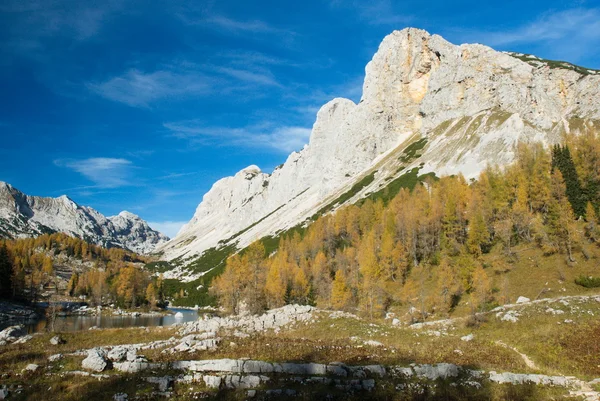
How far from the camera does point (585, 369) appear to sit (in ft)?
78.8

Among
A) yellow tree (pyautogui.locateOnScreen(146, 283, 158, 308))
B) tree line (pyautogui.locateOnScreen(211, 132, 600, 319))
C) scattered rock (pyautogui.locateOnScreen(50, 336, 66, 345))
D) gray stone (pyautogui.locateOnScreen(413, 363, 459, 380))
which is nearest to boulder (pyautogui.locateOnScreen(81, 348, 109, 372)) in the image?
scattered rock (pyautogui.locateOnScreen(50, 336, 66, 345))

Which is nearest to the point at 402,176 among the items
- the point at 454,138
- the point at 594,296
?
the point at 454,138

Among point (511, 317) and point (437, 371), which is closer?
point (437, 371)

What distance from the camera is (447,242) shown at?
8062cm

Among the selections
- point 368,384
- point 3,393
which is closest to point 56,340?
point 3,393

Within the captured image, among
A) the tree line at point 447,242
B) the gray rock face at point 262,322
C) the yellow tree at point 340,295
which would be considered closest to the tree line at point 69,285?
the tree line at point 447,242

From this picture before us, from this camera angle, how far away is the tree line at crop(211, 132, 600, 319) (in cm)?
6097

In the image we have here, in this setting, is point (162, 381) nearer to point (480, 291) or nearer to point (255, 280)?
point (480, 291)

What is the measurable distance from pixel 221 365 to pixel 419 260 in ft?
233

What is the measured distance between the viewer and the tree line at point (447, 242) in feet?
200

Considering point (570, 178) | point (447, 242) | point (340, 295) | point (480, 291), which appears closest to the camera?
point (480, 291)

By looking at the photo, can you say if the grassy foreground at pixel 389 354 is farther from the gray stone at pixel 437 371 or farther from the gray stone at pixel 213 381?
the gray stone at pixel 437 371

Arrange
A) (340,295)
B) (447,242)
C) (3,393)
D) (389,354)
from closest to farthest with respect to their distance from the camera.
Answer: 1. (3,393)
2. (389,354)
3. (340,295)
4. (447,242)

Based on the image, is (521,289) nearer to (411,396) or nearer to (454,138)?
(411,396)
